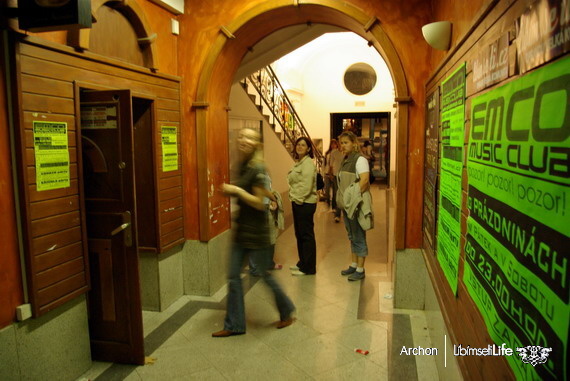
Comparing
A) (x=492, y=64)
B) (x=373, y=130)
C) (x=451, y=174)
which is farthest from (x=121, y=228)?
(x=373, y=130)

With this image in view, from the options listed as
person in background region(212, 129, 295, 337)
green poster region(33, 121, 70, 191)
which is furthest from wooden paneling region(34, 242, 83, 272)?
person in background region(212, 129, 295, 337)

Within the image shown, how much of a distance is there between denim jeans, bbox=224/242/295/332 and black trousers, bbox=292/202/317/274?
132cm

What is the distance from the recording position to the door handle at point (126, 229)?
2.82 metres

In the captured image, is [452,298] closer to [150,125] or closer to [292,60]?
[150,125]

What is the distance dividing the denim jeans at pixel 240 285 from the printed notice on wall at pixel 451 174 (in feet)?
4.28

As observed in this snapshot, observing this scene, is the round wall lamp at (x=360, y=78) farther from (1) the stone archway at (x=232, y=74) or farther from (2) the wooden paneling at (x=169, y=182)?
(2) the wooden paneling at (x=169, y=182)

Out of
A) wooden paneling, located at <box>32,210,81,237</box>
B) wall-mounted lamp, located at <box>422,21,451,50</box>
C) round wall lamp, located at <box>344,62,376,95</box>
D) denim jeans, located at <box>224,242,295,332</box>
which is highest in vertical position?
round wall lamp, located at <box>344,62,376,95</box>

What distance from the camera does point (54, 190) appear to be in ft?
8.17

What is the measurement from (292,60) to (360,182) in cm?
831

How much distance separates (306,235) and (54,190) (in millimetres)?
2781

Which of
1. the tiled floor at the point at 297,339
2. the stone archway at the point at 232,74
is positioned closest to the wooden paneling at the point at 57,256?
the tiled floor at the point at 297,339

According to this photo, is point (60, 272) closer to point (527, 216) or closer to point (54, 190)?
point (54, 190)

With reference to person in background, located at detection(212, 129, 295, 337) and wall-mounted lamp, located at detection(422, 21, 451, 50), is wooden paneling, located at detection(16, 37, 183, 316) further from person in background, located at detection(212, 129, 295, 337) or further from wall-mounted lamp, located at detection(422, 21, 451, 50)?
wall-mounted lamp, located at detection(422, 21, 451, 50)

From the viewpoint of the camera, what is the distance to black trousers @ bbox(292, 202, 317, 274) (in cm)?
466
